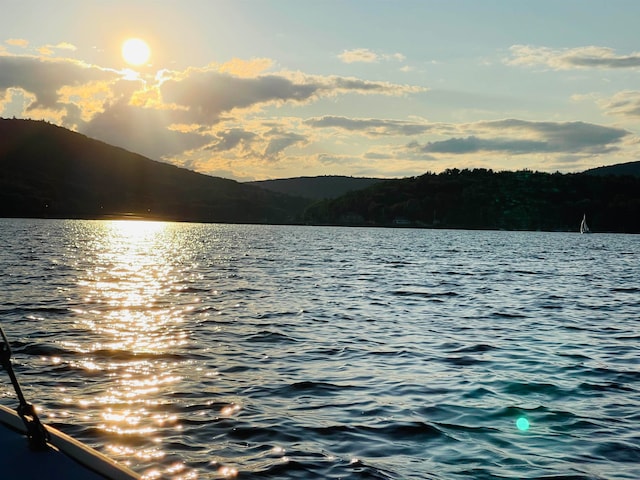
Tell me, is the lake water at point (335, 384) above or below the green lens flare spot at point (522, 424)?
above

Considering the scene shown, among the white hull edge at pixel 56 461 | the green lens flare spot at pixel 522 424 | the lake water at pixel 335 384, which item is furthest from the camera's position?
the green lens flare spot at pixel 522 424

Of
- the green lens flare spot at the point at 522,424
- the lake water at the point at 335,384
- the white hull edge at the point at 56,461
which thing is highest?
the white hull edge at the point at 56,461

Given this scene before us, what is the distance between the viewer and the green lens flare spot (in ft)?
40.1

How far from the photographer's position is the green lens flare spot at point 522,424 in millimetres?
12214

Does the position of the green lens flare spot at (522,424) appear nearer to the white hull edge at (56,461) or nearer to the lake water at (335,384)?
the lake water at (335,384)

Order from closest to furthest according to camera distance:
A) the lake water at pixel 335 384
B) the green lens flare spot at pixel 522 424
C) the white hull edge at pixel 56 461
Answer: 1. the white hull edge at pixel 56 461
2. the lake water at pixel 335 384
3. the green lens flare spot at pixel 522 424

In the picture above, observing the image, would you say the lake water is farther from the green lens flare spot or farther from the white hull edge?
the white hull edge

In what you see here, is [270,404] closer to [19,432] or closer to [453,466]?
[453,466]

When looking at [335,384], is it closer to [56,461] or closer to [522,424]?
[522,424]

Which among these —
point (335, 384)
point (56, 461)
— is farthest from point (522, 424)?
point (56, 461)

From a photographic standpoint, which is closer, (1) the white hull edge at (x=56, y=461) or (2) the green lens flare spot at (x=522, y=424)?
(1) the white hull edge at (x=56, y=461)

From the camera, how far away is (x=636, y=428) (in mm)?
11984

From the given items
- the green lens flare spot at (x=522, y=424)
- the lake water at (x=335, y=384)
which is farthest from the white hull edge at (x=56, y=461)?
the green lens flare spot at (x=522, y=424)

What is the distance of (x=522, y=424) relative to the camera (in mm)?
12477
